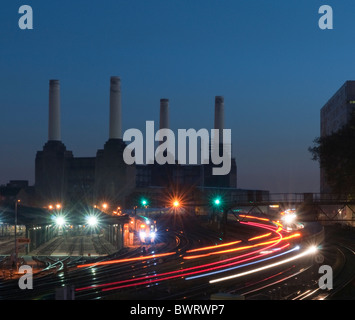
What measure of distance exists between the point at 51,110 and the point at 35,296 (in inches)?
3607

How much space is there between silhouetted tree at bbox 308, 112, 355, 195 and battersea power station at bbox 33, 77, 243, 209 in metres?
50.9

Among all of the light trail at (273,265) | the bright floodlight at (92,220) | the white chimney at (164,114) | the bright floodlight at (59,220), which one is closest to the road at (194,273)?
the light trail at (273,265)

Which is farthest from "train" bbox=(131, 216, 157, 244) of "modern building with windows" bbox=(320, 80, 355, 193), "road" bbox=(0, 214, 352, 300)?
"modern building with windows" bbox=(320, 80, 355, 193)

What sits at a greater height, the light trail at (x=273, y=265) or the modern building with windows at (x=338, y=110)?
the modern building with windows at (x=338, y=110)

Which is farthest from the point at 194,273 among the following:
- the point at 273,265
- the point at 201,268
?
the point at 273,265

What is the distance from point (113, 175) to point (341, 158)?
217ft

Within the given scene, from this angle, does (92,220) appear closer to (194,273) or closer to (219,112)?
(194,273)

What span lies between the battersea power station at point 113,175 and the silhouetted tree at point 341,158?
167ft

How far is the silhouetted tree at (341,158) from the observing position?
60.9 metres

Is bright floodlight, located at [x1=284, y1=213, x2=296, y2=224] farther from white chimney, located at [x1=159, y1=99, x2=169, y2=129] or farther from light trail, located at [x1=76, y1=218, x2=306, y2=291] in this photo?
white chimney, located at [x1=159, y1=99, x2=169, y2=129]

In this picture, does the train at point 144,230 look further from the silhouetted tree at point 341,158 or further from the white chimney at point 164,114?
the white chimney at point 164,114

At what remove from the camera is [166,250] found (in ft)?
178

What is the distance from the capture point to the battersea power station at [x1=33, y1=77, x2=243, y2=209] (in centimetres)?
11575
